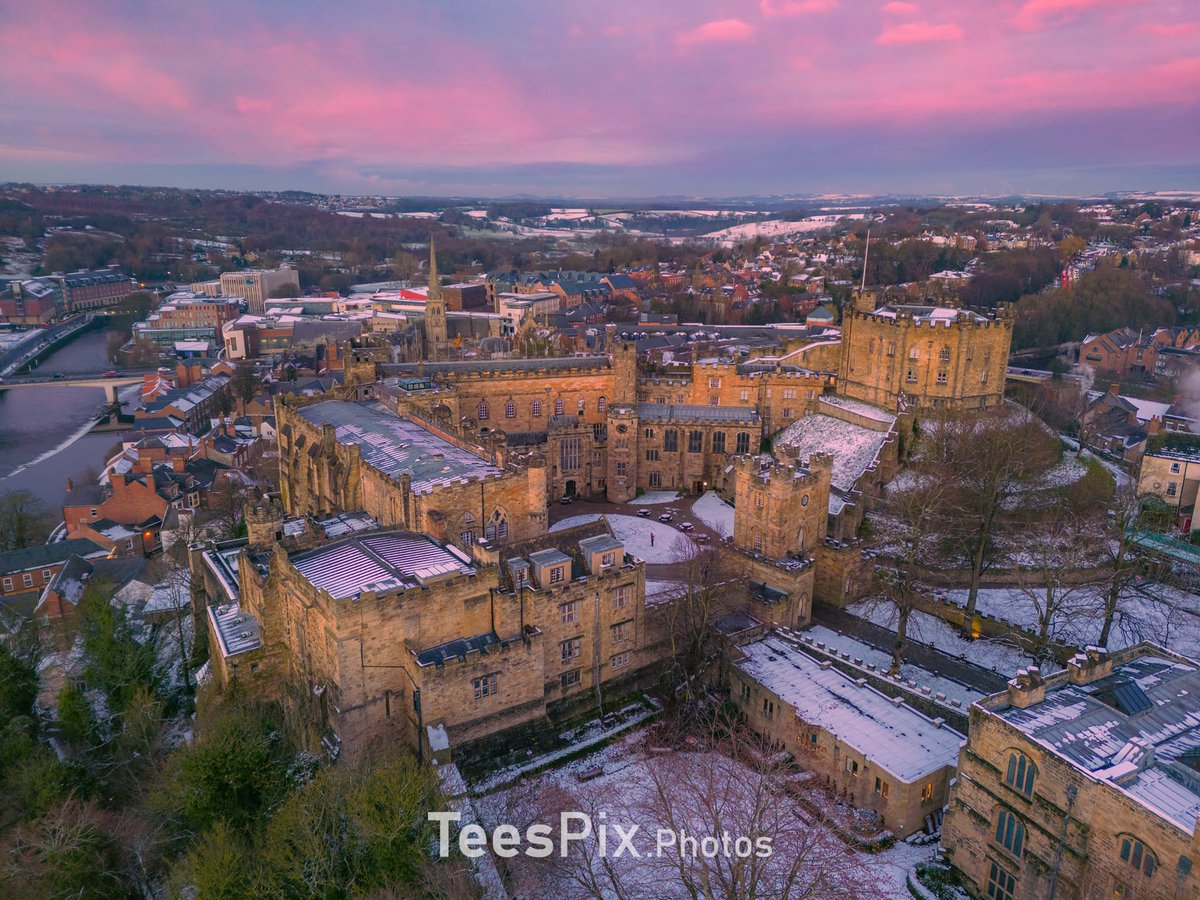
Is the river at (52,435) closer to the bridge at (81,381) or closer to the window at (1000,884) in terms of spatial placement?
the bridge at (81,381)

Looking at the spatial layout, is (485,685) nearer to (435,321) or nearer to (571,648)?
(571,648)

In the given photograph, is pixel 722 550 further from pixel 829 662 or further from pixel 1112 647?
pixel 1112 647

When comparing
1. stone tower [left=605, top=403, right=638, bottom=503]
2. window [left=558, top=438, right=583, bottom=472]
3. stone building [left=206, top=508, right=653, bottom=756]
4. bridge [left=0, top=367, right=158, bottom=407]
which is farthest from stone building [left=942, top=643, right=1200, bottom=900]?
bridge [left=0, top=367, right=158, bottom=407]

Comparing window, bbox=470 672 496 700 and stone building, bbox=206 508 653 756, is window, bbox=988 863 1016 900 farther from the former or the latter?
window, bbox=470 672 496 700

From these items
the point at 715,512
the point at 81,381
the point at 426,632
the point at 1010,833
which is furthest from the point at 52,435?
the point at 1010,833

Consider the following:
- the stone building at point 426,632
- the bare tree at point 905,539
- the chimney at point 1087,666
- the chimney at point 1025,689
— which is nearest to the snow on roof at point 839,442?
the bare tree at point 905,539

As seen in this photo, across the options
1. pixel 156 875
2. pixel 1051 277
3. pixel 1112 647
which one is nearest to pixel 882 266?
pixel 1051 277
